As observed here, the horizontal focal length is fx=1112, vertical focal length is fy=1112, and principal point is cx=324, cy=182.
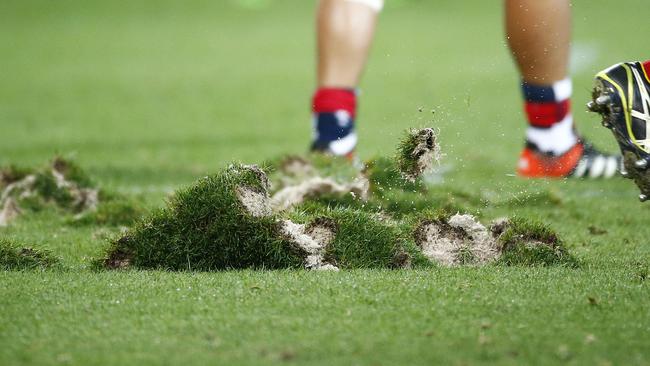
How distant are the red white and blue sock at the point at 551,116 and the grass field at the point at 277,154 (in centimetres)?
25

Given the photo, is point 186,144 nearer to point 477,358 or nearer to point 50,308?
point 50,308

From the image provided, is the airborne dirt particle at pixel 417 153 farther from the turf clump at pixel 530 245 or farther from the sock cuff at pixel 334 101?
the sock cuff at pixel 334 101

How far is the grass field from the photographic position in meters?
2.82

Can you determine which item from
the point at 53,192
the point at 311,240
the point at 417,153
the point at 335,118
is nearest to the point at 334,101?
the point at 335,118

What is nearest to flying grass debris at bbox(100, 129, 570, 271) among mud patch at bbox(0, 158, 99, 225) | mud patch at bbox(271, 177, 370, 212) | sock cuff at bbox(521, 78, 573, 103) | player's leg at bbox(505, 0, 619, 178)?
mud patch at bbox(271, 177, 370, 212)

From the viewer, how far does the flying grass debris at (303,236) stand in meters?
3.76

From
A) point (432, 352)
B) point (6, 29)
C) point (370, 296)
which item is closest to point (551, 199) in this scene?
point (370, 296)

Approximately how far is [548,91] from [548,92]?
1cm

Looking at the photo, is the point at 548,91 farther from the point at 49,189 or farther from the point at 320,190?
the point at 49,189

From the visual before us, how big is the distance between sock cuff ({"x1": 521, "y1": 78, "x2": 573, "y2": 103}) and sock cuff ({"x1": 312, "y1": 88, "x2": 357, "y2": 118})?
1.00m

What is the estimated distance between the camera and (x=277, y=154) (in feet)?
23.4

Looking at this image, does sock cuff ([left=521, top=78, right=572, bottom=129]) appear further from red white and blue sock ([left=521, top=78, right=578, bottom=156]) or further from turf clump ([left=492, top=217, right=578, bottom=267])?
turf clump ([left=492, top=217, right=578, bottom=267])

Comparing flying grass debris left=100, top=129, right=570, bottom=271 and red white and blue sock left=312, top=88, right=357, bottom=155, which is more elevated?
red white and blue sock left=312, top=88, right=357, bottom=155

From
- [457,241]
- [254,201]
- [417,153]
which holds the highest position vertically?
[417,153]
